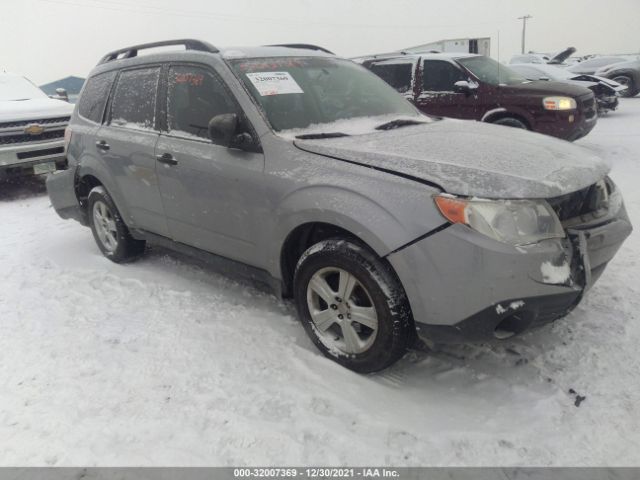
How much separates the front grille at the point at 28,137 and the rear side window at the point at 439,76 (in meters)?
5.83

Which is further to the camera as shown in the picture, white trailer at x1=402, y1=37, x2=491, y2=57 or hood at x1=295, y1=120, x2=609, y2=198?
white trailer at x1=402, y1=37, x2=491, y2=57

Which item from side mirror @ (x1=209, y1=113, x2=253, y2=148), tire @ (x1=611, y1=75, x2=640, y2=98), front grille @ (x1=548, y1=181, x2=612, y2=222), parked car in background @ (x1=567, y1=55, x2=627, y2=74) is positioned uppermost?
side mirror @ (x1=209, y1=113, x2=253, y2=148)

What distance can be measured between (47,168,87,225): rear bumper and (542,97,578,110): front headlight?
20.1ft

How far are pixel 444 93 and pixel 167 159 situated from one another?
17.5ft

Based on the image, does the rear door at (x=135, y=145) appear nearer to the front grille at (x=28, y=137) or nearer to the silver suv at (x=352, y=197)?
the silver suv at (x=352, y=197)

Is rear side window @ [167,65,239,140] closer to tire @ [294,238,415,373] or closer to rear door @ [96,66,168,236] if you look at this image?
rear door @ [96,66,168,236]

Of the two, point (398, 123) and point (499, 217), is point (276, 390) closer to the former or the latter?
point (499, 217)

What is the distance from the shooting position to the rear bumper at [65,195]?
4.79 meters

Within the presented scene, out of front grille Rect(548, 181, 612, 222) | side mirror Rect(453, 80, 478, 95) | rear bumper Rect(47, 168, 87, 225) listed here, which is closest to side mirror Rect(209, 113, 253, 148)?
front grille Rect(548, 181, 612, 222)

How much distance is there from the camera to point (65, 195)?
4.88m

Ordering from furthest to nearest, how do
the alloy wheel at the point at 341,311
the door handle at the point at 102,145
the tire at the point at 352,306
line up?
the door handle at the point at 102,145, the alloy wheel at the point at 341,311, the tire at the point at 352,306

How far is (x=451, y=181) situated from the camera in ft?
7.67

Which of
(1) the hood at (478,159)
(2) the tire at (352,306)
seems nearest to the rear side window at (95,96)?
(1) the hood at (478,159)

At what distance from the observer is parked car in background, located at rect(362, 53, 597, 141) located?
23.6ft
